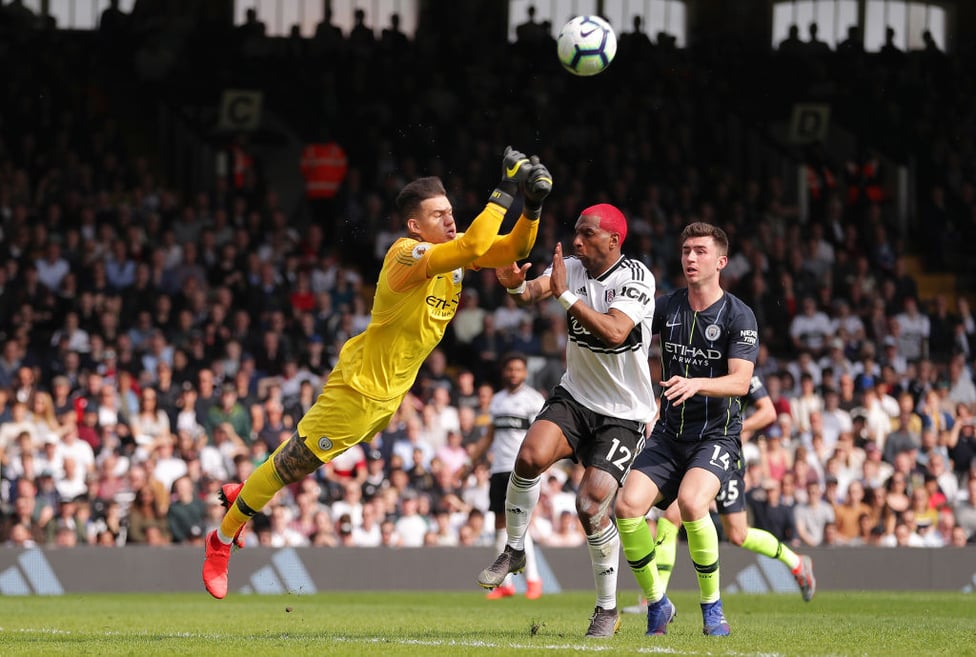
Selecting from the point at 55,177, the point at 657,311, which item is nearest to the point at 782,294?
the point at 55,177

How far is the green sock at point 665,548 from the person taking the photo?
33.7ft

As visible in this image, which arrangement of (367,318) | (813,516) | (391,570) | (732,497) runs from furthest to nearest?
(367,318) < (813,516) < (391,570) < (732,497)

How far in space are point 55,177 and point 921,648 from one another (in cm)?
1598

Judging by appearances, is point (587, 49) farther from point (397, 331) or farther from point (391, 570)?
point (391, 570)

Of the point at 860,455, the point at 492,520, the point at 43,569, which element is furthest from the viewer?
the point at 860,455

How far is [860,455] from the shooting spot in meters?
19.0

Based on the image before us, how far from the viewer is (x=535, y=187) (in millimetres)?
8297

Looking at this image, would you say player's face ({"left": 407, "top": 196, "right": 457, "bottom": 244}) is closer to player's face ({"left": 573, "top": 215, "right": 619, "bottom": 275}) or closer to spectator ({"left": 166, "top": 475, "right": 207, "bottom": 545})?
player's face ({"left": 573, "top": 215, "right": 619, "bottom": 275})

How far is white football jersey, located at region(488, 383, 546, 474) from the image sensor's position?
14828mm

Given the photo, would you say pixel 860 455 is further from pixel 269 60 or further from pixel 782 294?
pixel 269 60

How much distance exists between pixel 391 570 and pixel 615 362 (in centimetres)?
818

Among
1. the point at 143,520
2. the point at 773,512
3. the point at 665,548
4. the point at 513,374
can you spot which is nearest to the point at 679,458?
the point at 665,548

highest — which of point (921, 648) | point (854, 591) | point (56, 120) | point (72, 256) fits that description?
point (56, 120)

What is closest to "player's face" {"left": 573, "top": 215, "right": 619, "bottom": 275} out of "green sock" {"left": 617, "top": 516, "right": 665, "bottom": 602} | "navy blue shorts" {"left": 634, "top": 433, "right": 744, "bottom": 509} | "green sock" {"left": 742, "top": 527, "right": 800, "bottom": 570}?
"navy blue shorts" {"left": 634, "top": 433, "right": 744, "bottom": 509}
